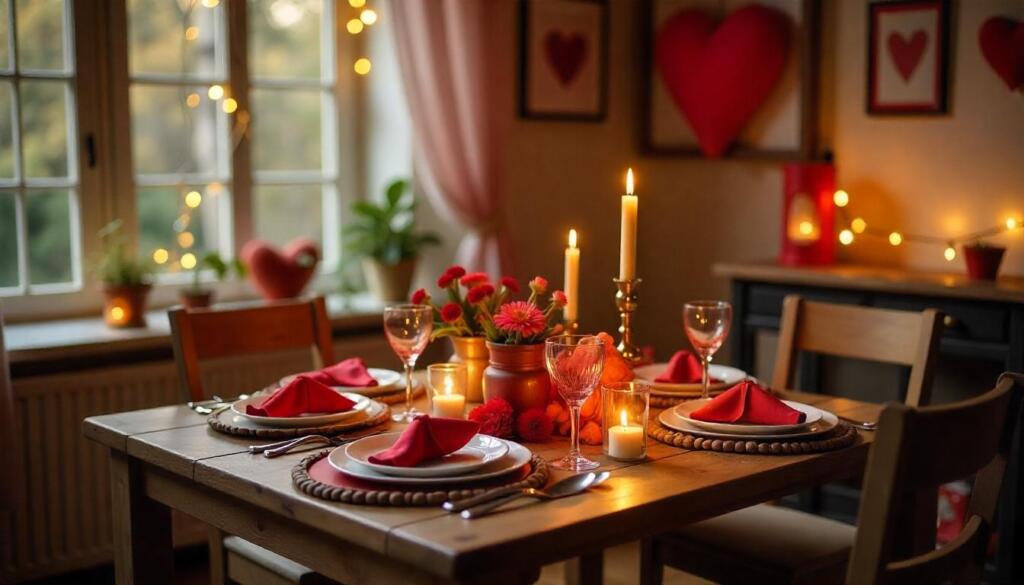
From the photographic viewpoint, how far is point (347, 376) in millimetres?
2150

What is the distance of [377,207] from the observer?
136 inches

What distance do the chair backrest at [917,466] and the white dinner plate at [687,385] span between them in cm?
61

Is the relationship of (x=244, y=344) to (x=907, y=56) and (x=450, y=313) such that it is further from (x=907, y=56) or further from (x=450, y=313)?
(x=907, y=56)

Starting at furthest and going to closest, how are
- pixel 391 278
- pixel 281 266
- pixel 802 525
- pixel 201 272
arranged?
pixel 391 278 < pixel 201 272 < pixel 281 266 < pixel 802 525

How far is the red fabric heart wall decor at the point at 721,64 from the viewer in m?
3.53

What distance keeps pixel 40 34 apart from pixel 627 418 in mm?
2069

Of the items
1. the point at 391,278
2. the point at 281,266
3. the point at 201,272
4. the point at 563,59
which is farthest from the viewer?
the point at 563,59

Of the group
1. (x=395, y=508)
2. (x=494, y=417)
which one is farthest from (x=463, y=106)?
(x=395, y=508)

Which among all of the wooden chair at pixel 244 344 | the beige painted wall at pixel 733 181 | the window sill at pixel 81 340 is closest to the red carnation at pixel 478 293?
the wooden chair at pixel 244 344

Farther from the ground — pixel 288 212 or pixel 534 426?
pixel 288 212

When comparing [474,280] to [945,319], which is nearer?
[474,280]

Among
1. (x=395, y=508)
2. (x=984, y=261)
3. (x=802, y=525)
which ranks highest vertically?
(x=984, y=261)

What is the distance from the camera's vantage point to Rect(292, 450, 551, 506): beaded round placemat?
1471mm

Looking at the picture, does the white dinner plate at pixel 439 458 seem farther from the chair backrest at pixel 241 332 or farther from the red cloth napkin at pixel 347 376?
the chair backrest at pixel 241 332
